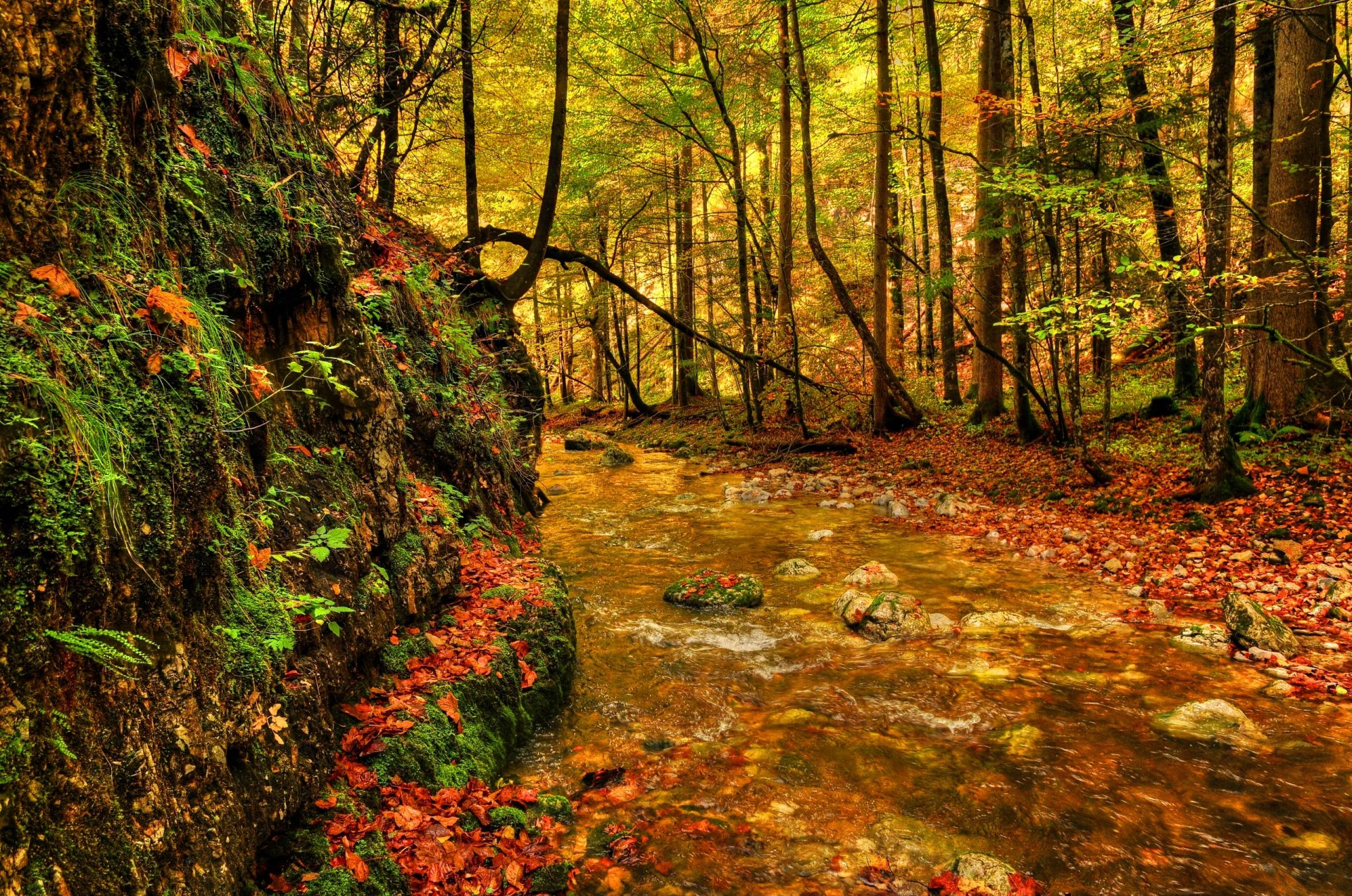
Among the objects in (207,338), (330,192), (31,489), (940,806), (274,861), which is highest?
(330,192)

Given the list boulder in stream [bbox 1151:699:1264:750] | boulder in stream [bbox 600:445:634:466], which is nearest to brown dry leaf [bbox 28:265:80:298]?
boulder in stream [bbox 1151:699:1264:750]

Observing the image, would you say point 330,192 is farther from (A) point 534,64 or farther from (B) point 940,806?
(A) point 534,64

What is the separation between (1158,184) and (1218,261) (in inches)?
52.8

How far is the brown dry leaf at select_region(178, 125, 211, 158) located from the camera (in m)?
3.17

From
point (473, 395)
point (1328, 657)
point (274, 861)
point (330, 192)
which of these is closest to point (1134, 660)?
point (1328, 657)

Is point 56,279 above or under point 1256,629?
above

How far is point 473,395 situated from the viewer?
301 inches

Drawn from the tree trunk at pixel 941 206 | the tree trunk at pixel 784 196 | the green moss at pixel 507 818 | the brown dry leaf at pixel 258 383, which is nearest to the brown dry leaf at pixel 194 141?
the brown dry leaf at pixel 258 383

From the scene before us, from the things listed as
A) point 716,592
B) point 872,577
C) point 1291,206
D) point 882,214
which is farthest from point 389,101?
point 1291,206

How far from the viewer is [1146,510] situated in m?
8.78

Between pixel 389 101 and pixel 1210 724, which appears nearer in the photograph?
pixel 1210 724

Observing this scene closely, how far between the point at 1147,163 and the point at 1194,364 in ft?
12.8

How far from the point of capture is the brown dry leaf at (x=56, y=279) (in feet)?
6.86

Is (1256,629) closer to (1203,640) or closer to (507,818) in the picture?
(1203,640)
